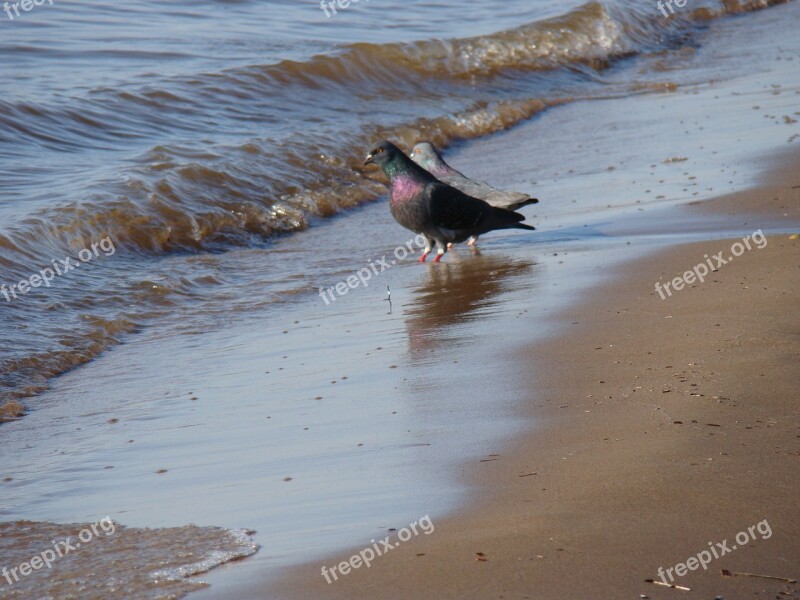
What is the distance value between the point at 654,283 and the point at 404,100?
838cm

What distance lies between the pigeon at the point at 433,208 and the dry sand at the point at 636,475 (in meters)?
2.28

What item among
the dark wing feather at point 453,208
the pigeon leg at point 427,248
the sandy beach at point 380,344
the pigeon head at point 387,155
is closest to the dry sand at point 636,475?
the sandy beach at point 380,344

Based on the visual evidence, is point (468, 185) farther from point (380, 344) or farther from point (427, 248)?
point (380, 344)

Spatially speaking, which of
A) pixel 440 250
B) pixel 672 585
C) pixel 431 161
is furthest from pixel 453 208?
pixel 672 585

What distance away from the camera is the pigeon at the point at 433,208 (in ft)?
24.5

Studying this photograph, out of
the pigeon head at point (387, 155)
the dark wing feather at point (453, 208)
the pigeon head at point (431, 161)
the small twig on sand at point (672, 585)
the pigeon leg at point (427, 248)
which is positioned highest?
the pigeon head at point (387, 155)

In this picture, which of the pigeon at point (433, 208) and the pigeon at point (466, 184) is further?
the pigeon at point (466, 184)

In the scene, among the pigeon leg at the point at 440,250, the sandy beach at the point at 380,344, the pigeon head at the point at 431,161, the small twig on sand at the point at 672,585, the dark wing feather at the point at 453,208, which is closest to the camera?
the small twig on sand at the point at 672,585

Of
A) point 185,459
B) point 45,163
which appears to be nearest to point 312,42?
point 45,163

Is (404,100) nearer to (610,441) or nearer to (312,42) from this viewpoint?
(312,42)

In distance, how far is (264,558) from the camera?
3.17 m

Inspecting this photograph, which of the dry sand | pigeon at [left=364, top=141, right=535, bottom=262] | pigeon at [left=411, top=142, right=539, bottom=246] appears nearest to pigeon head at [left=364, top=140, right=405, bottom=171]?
pigeon at [left=364, top=141, right=535, bottom=262]

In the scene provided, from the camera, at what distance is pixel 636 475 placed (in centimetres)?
344

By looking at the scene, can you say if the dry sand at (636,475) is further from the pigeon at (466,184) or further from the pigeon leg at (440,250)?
the pigeon at (466,184)
